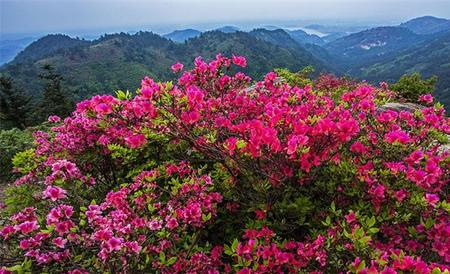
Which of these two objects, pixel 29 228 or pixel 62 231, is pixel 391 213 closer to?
pixel 62 231

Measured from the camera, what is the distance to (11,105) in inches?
1284

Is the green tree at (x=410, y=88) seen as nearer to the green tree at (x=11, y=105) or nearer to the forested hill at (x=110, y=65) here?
the green tree at (x=11, y=105)

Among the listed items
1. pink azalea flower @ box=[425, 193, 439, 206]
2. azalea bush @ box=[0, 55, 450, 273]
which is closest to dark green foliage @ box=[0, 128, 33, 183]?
azalea bush @ box=[0, 55, 450, 273]

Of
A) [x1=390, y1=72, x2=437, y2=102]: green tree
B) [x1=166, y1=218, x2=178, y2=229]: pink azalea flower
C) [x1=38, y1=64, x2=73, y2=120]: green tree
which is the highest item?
[x1=166, y1=218, x2=178, y2=229]: pink azalea flower

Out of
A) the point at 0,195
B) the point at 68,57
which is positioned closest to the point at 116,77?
the point at 68,57

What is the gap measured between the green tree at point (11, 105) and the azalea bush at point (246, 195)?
3175 cm

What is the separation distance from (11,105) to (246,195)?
34.2 m

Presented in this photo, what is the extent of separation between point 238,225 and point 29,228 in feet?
7.34

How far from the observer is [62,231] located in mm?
3029

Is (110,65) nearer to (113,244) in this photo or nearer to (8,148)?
(8,148)

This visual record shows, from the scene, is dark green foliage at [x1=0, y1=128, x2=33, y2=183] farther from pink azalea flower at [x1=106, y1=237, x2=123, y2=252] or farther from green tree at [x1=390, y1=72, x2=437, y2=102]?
green tree at [x1=390, y1=72, x2=437, y2=102]

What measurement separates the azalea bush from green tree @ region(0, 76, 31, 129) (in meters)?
31.8

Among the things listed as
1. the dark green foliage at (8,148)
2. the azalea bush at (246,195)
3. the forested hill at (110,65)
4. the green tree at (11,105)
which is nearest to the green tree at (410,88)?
the azalea bush at (246,195)

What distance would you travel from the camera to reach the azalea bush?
10.3 feet
